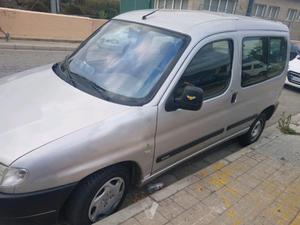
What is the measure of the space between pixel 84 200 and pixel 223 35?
2.19m

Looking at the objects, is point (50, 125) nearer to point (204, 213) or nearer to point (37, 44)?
point (204, 213)

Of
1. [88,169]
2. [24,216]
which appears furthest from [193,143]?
[24,216]

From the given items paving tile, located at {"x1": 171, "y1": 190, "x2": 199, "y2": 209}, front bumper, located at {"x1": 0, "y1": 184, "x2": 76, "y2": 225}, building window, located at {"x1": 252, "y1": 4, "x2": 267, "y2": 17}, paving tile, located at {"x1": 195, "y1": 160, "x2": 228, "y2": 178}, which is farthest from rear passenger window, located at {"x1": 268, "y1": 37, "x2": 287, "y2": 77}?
building window, located at {"x1": 252, "y1": 4, "x2": 267, "y2": 17}

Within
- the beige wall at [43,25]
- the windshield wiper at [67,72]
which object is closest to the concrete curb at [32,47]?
the beige wall at [43,25]

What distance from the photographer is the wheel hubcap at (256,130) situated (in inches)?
178

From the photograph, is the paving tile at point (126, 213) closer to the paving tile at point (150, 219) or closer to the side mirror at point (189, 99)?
the paving tile at point (150, 219)

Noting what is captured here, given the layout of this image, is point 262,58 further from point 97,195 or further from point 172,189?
point 97,195

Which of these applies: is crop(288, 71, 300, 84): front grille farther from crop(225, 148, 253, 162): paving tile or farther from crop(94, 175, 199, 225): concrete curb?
crop(94, 175, 199, 225): concrete curb

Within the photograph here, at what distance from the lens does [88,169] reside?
2230 mm

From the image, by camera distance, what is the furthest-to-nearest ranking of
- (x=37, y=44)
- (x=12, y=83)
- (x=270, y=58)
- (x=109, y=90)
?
(x=37, y=44) < (x=270, y=58) < (x=12, y=83) < (x=109, y=90)

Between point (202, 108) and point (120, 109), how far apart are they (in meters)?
1.00

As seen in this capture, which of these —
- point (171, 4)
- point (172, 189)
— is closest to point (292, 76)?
point (172, 189)

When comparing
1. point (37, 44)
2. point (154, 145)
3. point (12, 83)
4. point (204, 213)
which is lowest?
point (37, 44)

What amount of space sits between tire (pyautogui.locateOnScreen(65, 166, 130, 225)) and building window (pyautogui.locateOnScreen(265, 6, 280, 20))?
28835 mm
